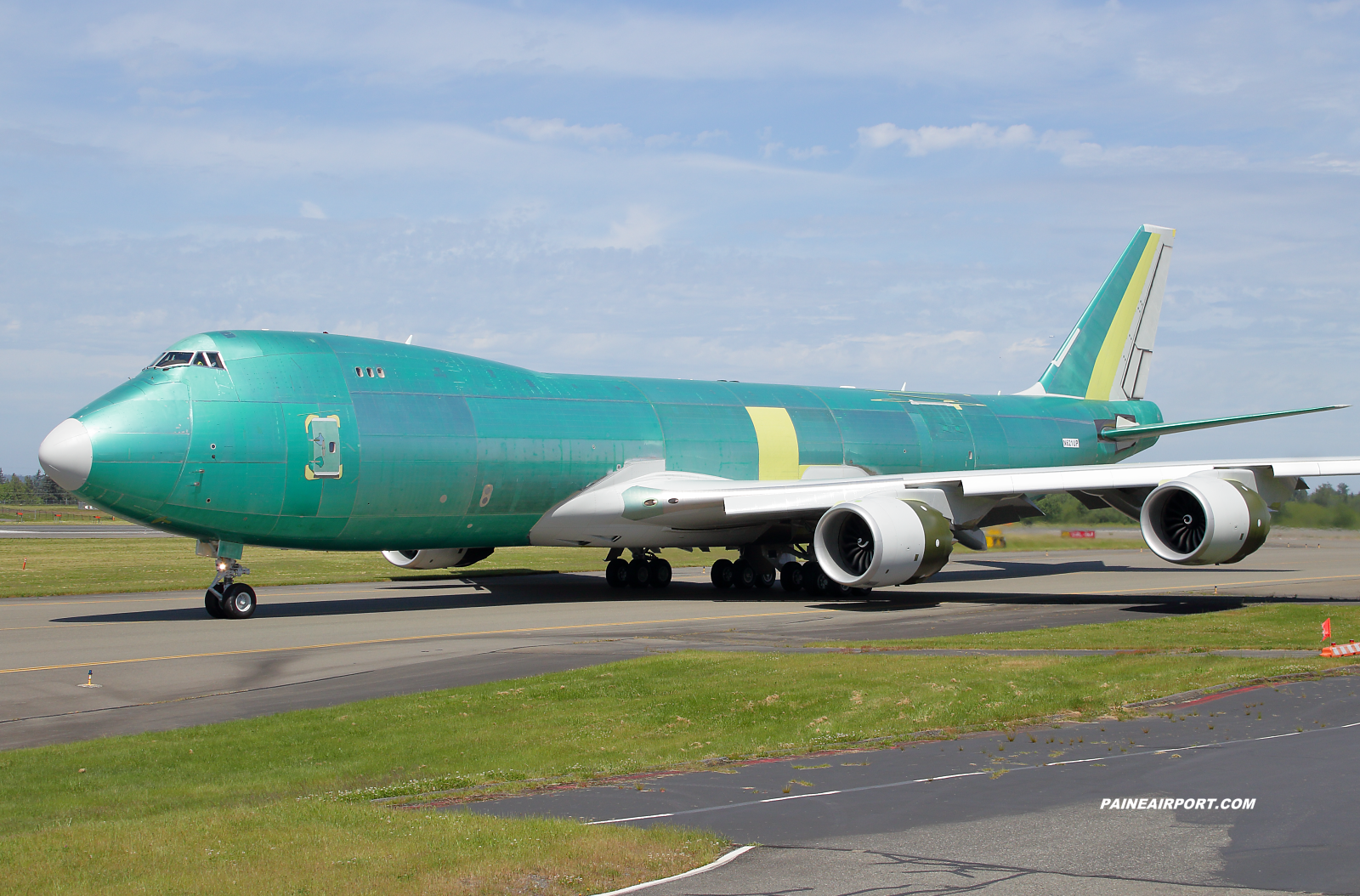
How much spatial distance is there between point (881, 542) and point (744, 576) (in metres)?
7.65

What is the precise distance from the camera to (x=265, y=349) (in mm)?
23641

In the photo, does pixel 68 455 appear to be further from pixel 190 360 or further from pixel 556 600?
pixel 556 600

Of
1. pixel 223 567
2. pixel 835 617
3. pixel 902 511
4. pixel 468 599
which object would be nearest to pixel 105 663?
pixel 223 567

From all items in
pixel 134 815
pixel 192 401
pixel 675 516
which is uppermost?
pixel 192 401

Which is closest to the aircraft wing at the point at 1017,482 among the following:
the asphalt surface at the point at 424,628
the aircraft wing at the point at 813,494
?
the aircraft wing at the point at 813,494

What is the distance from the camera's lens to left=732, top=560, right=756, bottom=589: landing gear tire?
31.5 meters

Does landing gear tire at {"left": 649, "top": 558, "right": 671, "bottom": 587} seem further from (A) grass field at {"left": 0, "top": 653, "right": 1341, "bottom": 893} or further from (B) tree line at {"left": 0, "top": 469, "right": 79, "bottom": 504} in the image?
(B) tree line at {"left": 0, "top": 469, "right": 79, "bottom": 504}

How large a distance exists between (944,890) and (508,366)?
2304 cm

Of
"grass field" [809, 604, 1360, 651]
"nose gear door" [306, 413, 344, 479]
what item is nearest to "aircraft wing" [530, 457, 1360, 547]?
"grass field" [809, 604, 1360, 651]

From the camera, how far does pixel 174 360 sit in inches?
889

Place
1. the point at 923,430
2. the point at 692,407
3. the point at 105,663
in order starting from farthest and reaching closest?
the point at 923,430 → the point at 692,407 → the point at 105,663

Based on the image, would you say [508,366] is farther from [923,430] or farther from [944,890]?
[944,890]

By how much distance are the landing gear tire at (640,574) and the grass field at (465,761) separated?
1377cm

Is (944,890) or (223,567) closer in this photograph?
(944,890)
